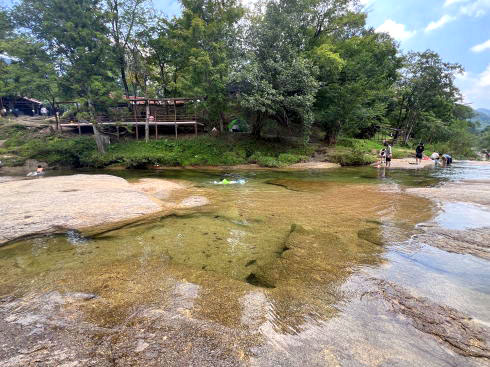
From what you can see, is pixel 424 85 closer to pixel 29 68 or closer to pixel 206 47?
pixel 206 47

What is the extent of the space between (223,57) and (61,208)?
59.3 feet

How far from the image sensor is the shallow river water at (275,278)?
262 centimetres

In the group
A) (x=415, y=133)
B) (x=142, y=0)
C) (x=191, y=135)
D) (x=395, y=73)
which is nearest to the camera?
(x=142, y=0)

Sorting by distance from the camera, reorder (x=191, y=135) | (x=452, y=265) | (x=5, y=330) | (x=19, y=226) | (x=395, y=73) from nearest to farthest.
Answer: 1. (x=5, y=330)
2. (x=452, y=265)
3. (x=19, y=226)
4. (x=191, y=135)
5. (x=395, y=73)

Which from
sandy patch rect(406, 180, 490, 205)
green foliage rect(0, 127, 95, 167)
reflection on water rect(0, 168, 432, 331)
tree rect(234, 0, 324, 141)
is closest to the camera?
reflection on water rect(0, 168, 432, 331)

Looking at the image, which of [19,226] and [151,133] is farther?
[151,133]

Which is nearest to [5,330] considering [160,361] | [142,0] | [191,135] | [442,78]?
[160,361]

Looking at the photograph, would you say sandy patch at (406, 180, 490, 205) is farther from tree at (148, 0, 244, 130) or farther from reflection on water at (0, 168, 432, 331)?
tree at (148, 0, 244, 130)

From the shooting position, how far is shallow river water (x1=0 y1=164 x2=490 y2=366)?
262 centimetres

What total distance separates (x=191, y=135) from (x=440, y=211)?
24.6m

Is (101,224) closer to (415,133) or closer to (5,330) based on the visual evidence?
(5,330)

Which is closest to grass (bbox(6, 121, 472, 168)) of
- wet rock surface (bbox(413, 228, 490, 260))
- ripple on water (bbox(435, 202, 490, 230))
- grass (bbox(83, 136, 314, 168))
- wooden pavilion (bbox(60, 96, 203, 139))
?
grass (bbox(83, 136, 314, 168))

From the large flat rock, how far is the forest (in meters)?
12.8

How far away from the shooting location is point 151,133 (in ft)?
97.6
